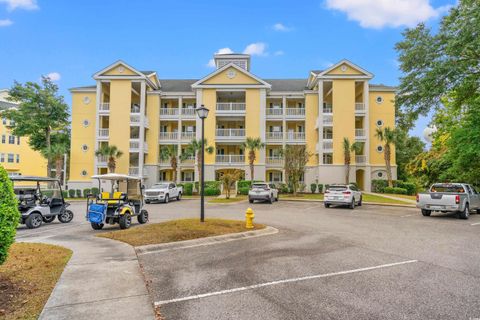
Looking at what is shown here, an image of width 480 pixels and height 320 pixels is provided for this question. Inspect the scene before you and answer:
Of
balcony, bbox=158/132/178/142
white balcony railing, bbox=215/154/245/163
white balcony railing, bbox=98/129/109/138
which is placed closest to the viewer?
white balcony railing, bbox=98/129/109/138

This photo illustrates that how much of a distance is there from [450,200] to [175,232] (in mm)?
13283

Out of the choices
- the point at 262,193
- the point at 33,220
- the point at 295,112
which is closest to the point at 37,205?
the point at 33,220

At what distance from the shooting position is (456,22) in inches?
665

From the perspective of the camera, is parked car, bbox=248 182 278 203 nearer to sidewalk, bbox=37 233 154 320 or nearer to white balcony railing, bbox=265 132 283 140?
white balcony railing, bbox=265 132 283 140

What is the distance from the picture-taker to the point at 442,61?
696 inches

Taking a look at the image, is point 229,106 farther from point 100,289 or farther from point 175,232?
point 100,289

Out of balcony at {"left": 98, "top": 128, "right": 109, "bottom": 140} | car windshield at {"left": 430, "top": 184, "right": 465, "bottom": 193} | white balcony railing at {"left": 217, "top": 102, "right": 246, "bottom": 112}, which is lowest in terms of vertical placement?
car windshield at {"left": 430, "top": 184, "right": 465, "bottom": 193}

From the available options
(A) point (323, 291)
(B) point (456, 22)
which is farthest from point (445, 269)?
(B) point (456, 22)

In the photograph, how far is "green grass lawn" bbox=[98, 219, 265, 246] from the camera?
360 inches

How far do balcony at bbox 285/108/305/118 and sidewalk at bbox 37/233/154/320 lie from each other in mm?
32922

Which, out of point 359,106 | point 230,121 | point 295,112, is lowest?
point 230,121

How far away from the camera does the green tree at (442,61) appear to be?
51.9 ft

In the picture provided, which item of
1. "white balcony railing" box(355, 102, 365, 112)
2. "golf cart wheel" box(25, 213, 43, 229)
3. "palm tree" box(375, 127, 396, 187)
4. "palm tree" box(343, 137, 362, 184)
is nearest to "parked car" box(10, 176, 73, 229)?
"golf cart wheel" box(25, 213, 43, 229)

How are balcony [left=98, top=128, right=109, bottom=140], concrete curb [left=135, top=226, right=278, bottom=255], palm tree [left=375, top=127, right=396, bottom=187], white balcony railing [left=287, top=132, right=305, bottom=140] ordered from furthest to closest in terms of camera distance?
white balcony railing [left=287, top=132, right=305, bottom=140]
balcony [left=98, top=128, right=109, bottom=140]
palm tree [left=375, top=127, right=396, bottom=187]
concrete curb [left=135, top=226, right=278, bottom=255]
